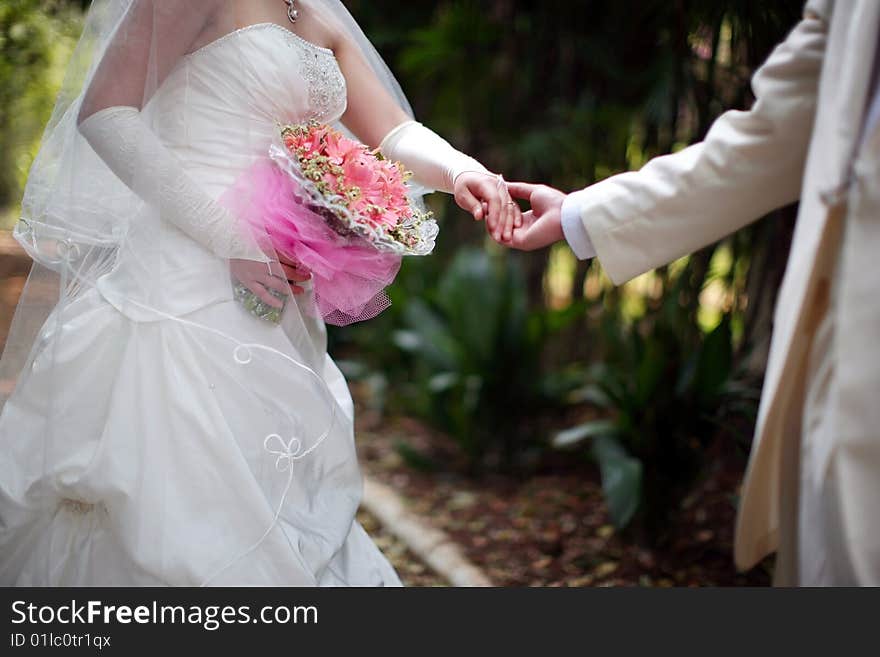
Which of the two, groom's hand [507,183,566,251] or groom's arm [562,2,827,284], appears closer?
groom's arm [562,2,827,284]

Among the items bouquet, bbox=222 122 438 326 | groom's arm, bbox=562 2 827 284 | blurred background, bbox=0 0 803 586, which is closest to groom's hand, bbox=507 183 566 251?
groom's arm, bbox=562 2 827 284

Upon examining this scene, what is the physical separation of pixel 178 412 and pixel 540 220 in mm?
986

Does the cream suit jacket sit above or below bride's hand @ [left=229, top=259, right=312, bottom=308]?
above

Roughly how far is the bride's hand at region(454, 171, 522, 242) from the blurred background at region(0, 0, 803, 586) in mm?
1206

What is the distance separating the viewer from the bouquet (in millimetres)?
2008

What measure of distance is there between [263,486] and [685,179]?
117 centimetres

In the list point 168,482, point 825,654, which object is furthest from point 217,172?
point 825,654

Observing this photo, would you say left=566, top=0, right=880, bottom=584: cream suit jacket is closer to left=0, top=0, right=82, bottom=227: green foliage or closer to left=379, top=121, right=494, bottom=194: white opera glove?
left=379, top=121, right=494, bottom=194: white opera glove

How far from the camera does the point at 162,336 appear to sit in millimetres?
2012

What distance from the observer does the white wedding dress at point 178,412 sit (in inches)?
77.7

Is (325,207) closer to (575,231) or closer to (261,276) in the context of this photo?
(261,276)

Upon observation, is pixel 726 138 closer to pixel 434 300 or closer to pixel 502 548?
pixel 502 548

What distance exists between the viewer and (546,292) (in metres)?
5.91

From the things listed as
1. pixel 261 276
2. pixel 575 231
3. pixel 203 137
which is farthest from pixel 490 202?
pixel 203 137
